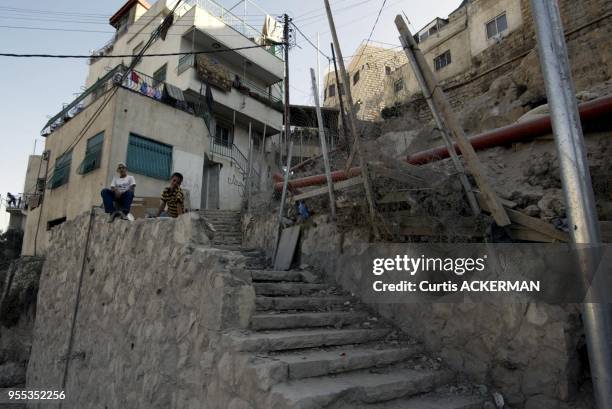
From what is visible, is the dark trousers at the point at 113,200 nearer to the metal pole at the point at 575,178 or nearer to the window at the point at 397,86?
the metal pole at the point at 575,178

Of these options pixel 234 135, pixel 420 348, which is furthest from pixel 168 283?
pixel 234 135

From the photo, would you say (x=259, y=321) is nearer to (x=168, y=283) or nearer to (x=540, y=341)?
(x=168, y=283)

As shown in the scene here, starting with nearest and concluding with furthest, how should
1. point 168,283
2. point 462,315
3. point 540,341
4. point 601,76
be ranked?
point 540,341, point 462,315, point 168,283, point 601,76

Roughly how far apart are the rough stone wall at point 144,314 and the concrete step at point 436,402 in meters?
1.31

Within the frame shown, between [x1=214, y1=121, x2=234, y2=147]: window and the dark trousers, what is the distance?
34.1ft

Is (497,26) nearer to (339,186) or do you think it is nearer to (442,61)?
(442,61)

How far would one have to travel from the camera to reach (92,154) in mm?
10844

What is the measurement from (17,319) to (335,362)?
37.1 ft

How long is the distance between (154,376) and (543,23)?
15.2 feet

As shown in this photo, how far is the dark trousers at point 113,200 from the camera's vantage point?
601 centimetres

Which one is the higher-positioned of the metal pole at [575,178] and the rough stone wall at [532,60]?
the rough stone wall at [532,60]

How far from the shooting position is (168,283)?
3.97 metres

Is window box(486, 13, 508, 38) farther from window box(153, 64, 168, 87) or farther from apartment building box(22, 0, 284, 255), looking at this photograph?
window box(153, 64, 168, 87)

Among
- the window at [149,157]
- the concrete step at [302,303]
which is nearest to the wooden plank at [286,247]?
the concrete step at [302,303]
